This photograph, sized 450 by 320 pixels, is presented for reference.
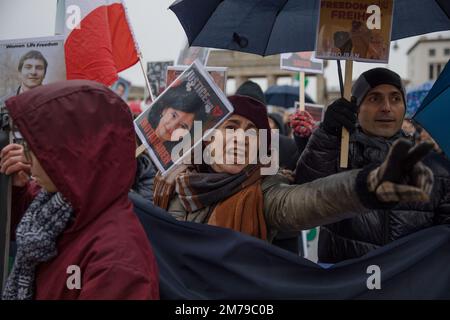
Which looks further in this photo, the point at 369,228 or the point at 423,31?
the point at 423,31

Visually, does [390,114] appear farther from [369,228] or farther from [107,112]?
[107,112]

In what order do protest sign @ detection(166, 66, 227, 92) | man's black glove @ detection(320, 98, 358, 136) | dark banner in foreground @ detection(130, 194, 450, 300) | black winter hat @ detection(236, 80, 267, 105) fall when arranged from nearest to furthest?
dark banner in foreground @ detection(130, 194, 450, 300)
man's black glove @ detection(320, 98, 358, 136)
protest sign @ detection(166, 66, 227, 92)
black winter hat @ detection(236, 80, 267, 105)

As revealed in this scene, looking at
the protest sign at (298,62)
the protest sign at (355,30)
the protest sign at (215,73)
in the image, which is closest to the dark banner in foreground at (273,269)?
the protest sign at (355,30)

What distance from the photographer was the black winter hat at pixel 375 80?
2.71 metres

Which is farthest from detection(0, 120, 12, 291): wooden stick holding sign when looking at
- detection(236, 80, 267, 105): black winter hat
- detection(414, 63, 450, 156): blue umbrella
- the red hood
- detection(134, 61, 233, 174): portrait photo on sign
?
detection(236, 80, 267, 105): black winter hat

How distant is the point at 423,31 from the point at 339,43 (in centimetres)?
83

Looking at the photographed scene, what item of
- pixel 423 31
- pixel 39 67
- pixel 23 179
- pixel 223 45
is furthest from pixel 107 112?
pixel 423 31

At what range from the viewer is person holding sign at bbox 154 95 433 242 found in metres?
1.80

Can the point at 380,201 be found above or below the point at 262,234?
above

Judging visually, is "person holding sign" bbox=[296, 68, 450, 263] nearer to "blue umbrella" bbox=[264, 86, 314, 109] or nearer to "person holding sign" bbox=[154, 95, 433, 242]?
"person holding sign" bbox=[154, 95, 433, 242]

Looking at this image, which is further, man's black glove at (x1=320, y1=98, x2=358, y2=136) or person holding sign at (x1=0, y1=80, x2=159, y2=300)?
man's black glove at (x1=320, y1=98, x2=358, y2=136)

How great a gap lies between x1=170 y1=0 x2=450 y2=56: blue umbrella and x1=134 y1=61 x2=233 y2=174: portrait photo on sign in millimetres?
536

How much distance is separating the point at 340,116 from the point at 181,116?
70 centimetres
